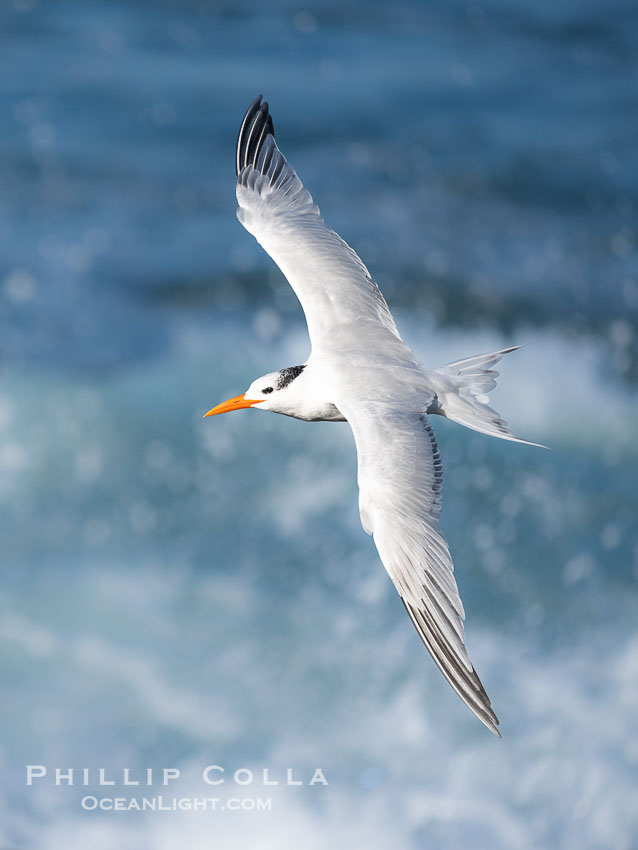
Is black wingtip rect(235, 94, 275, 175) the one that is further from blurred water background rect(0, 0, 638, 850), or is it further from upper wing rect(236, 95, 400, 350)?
blurred water background rect(0, 0, 638, 850)

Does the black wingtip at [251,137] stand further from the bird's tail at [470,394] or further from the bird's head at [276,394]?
the bird's tail at [470,394]

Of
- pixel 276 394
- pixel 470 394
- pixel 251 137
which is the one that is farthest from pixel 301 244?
pixel 470 394

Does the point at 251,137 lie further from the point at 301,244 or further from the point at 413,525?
the point at 413,525

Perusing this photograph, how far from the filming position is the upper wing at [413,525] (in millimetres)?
5953

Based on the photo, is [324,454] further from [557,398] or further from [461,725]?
[461,725]

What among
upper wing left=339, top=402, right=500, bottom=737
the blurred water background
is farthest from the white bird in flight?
the blurred water background

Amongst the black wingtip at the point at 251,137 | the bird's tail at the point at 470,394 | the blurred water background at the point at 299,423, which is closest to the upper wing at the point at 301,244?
the black wingtip at the point at 251,137

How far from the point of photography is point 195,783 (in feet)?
58.7

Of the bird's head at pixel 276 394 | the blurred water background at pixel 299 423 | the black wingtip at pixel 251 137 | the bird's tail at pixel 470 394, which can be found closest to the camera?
the bird's tail at pixel 470 394

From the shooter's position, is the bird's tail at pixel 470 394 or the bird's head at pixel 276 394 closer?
the bird's tail at pixel 470 394

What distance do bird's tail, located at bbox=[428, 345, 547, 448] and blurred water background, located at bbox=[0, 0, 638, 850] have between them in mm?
11021

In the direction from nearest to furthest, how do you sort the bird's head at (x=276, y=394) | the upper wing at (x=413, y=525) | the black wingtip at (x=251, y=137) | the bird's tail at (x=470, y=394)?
the upper wing at (x=413, y=525)
the bird's tail at (x=470, y=394)
the bird's head at (x=276, y=394)
the black wingtip at (x=251, y=137)

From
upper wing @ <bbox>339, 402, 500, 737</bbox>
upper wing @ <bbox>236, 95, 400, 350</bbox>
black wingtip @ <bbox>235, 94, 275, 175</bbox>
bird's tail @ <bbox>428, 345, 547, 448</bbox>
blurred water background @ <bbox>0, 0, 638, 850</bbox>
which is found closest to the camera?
upper wing @ <bbox>339, 402, 500, 737</bbox>

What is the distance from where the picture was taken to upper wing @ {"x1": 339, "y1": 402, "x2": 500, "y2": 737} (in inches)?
234
